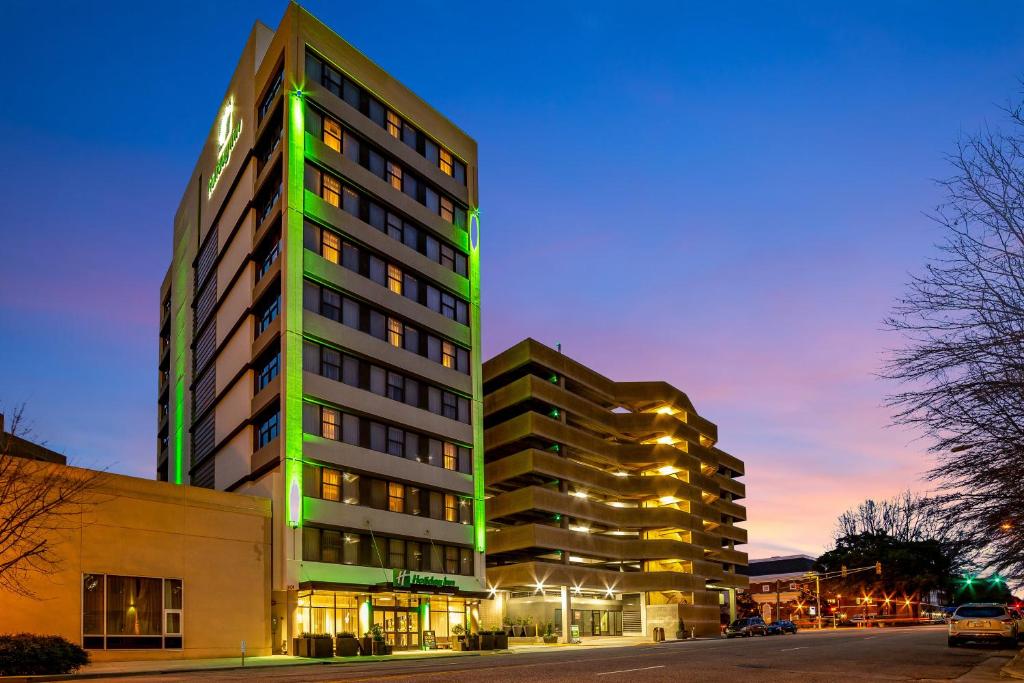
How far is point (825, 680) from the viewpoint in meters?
19.2

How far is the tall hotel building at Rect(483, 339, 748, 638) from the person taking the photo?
252 feet

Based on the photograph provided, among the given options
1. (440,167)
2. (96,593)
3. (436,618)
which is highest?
(440,167)

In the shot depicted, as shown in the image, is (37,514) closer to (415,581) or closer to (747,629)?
(415,581)

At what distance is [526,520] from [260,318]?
105ft

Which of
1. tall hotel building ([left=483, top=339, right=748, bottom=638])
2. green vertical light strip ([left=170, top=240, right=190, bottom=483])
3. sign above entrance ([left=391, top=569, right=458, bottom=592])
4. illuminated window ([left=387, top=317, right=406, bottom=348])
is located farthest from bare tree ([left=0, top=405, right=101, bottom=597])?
tall hotel building ([left=483, top=339, right=748, bottom=638])

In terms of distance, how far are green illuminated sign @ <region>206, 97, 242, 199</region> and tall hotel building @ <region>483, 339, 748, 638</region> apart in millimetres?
29009

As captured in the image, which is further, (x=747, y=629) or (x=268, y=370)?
(x=747, y=629)

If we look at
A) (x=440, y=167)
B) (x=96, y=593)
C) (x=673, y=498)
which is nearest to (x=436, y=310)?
(x=440, y=167)

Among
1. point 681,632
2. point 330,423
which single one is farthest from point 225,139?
point 681,632

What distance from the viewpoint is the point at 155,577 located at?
44.5m

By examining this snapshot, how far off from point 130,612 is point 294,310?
742 inches

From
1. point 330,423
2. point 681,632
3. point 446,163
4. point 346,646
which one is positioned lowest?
point 681,632

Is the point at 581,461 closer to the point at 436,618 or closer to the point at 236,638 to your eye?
the point at 436,618

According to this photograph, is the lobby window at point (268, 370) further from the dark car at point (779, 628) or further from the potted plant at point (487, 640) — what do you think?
the dark car at point (779, 628)
